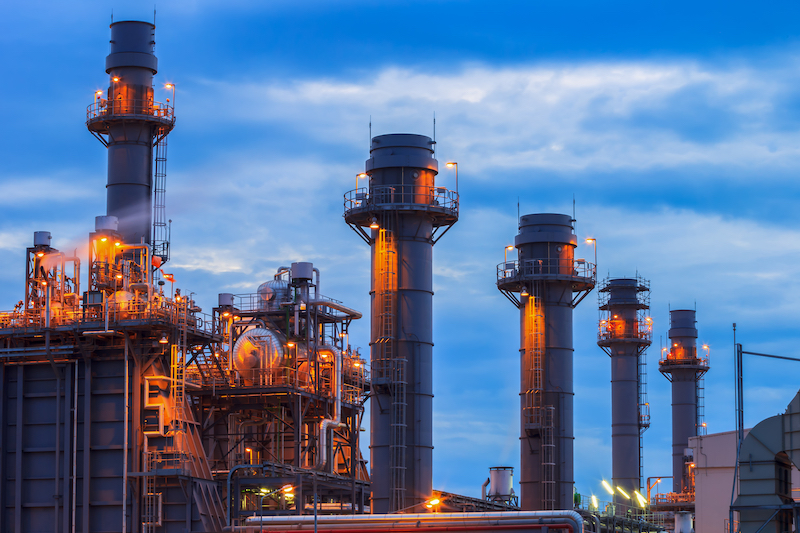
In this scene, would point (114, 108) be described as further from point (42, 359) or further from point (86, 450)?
point (86, 450)

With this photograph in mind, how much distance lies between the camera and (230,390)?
56906 mm

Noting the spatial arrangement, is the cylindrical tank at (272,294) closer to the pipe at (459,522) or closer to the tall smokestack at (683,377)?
the pipe at (459,522)

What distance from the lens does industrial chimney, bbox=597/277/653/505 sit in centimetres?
8888

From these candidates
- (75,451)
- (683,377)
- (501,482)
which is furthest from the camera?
(683,377)

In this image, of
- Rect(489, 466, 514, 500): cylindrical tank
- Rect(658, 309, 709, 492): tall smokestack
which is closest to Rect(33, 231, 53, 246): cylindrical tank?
Rect(489, 466, 514, 500): cylindrical tank

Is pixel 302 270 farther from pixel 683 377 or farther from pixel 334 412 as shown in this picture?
pixel 683 377

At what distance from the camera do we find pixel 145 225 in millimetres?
57344

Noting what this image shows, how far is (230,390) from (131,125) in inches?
515

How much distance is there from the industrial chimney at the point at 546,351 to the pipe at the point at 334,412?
15.4 metres

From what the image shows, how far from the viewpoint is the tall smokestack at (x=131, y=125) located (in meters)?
57.3

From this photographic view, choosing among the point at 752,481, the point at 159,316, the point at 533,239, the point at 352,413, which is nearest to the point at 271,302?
the point at 352,413

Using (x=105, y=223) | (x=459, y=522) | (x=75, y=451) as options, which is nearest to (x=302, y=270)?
(x=105, y=223)

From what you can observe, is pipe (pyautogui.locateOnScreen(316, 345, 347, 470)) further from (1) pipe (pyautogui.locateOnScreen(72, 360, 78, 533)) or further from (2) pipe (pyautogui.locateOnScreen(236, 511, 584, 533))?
(2) pipe (pyautogui.locateOnScreen(236, 511, 584, 533))

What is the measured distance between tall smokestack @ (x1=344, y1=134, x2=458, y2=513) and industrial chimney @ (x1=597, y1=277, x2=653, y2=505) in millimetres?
33668
